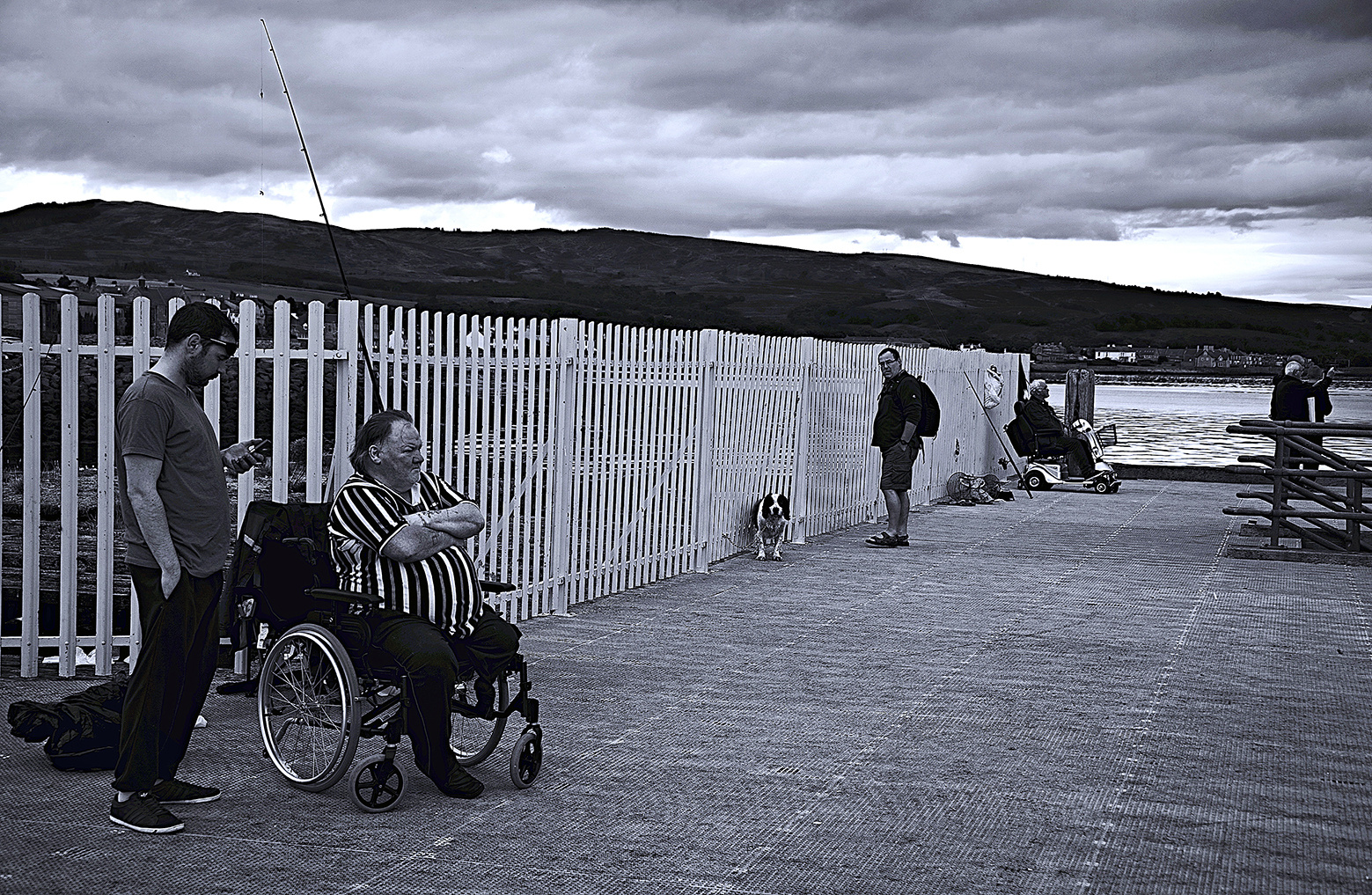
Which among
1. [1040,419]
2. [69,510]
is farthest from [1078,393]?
[69,510]

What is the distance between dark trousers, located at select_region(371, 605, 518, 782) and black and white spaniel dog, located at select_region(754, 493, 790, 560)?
7252mm

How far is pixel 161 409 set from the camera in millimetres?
4742

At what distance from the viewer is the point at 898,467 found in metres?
13.8

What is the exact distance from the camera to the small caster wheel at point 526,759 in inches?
210

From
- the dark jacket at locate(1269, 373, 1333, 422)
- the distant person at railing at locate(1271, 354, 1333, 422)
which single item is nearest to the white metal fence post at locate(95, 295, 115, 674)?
the dark jacket at locate(1269, 373, 1333, 422)

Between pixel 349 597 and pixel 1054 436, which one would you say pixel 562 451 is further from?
pixel 1054 436

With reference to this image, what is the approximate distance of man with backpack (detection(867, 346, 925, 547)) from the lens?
543 inches

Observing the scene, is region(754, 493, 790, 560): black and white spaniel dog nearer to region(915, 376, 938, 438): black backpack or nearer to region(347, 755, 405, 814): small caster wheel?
region(915, 376, 938, 438): black backpack

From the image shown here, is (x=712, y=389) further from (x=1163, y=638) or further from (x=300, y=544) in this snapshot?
(x=300, y=544)

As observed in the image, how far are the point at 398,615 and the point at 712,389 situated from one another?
6.62 metres

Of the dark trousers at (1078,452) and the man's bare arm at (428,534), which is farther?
the dark trousers at (1078,452)

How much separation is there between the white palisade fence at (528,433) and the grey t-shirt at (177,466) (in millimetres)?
1007

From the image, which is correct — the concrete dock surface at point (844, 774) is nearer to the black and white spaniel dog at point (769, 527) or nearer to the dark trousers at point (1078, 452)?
the black and white spaniel dog at point (769, 527)

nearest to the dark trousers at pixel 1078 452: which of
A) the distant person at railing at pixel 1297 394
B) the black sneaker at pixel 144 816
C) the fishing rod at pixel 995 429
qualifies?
the fishing rod at pixel 995 429
